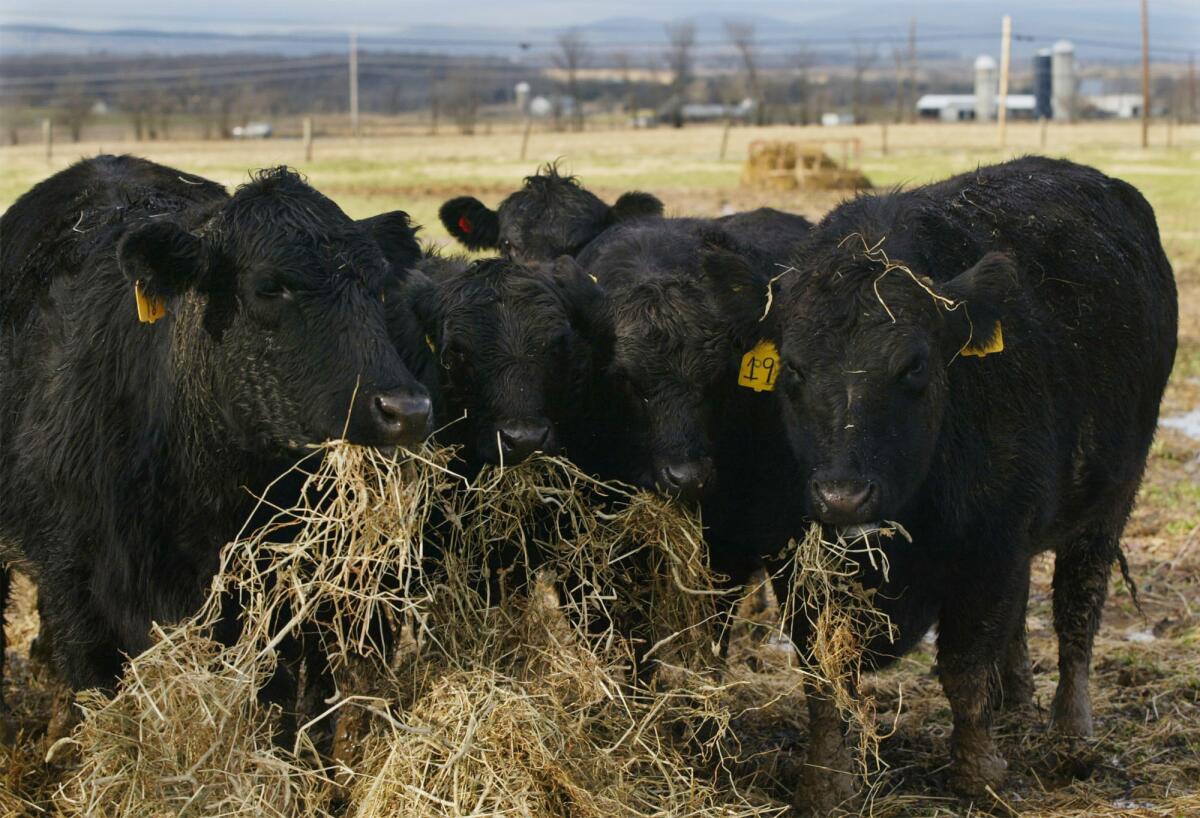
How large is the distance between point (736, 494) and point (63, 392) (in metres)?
2.65

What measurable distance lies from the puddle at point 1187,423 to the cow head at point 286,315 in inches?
320

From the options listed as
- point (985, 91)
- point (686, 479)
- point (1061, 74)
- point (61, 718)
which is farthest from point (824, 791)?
point (985, 91)

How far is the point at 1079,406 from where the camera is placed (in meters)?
6.07

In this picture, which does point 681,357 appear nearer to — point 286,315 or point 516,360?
point 516,360

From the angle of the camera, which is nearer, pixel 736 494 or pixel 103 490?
pixel 103 490

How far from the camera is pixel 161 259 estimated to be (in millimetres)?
4551

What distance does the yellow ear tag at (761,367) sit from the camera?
5410mm

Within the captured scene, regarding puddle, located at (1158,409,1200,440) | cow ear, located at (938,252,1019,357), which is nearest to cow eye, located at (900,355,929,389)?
cow ear, located at (938,252,1019,357)

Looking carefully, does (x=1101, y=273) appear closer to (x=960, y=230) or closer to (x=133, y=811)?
(x=960, y=230)

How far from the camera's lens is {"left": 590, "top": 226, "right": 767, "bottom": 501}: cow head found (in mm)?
5453

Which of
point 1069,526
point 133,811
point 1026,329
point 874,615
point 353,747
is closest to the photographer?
point 133,811

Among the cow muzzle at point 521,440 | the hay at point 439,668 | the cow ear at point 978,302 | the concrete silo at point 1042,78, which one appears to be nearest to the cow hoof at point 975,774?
the hay at point 439,668

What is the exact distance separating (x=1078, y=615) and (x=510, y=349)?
2991 millimetres

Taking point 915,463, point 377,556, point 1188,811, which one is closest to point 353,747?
point 377,556
